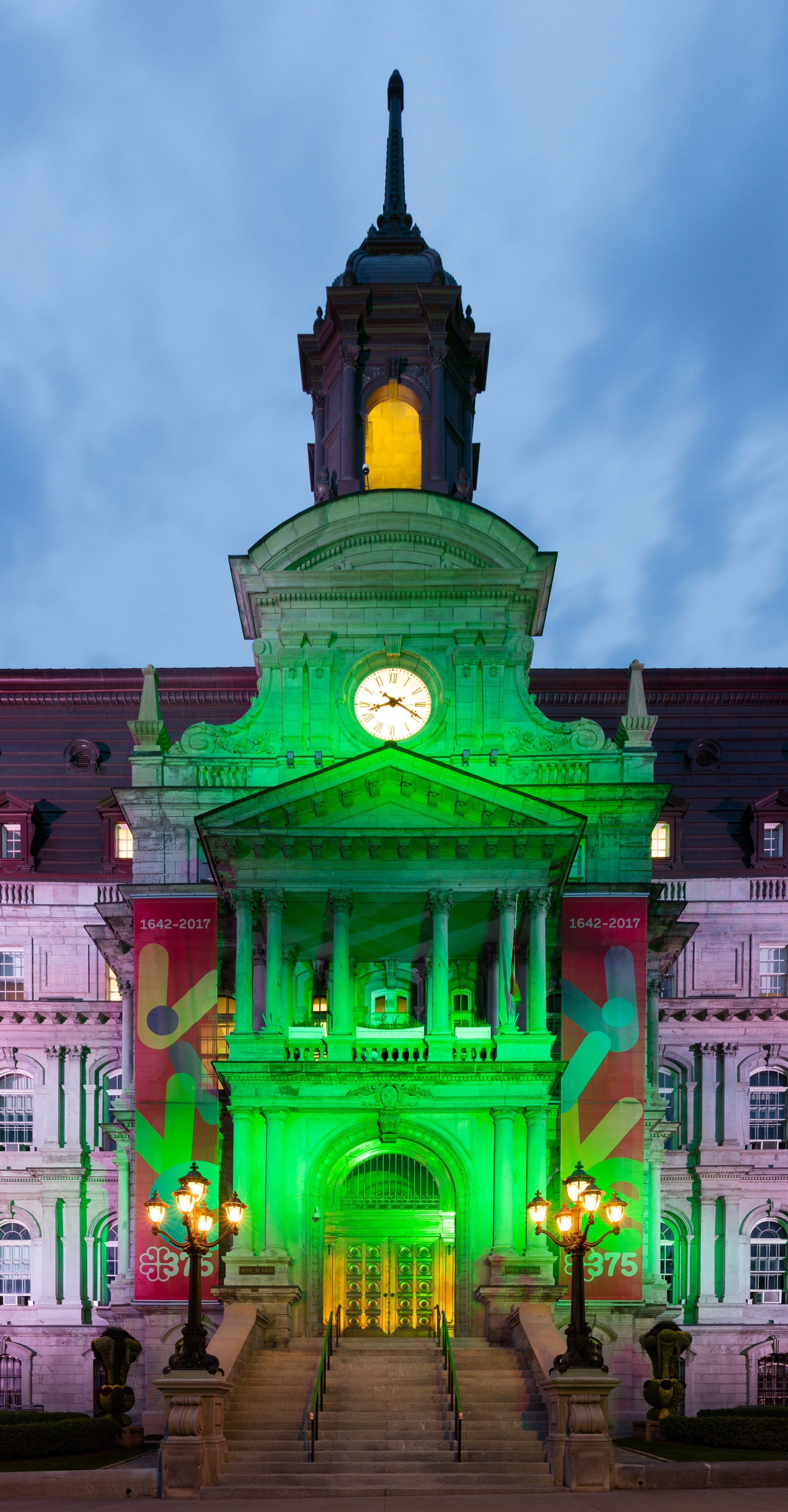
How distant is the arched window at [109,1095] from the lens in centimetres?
4988

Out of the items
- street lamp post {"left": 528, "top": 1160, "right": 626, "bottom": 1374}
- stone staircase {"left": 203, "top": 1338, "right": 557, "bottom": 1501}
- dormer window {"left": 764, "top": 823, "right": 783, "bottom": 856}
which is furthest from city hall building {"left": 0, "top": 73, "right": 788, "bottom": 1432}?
street lamp post {"left": 528, "top": 1160, "right": 626, "bottom": 1374}

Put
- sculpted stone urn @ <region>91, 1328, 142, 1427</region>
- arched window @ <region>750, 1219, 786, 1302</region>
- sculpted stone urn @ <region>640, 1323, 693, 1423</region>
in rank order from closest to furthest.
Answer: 1. sculpted stone urn @ <region>91, 1328, 142, 1427</region>
2. sculpted stone urn @ <region>640, 1323, 693, 1423</region>
3. arched window @ <region>750, 1219, 786, 1302</region>

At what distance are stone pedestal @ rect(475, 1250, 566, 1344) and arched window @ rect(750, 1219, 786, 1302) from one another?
15786 mm

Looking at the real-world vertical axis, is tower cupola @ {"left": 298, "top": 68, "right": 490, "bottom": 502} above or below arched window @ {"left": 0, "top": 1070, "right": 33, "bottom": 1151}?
above

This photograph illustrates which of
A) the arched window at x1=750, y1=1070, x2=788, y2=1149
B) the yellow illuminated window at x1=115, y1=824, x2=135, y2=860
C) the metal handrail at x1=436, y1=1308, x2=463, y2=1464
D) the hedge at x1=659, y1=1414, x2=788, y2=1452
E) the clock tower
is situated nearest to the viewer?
the metal handrail at x1=436, y1=1308, x2=463, y2=1464

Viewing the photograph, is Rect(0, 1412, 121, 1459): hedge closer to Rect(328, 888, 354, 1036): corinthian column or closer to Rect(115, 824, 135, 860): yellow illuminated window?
Rect(328, 888, 354, 1036): corinthian column

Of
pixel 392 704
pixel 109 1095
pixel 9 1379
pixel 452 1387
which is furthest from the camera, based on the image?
pixel 109 1095

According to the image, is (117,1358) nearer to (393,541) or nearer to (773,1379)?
(393,541)

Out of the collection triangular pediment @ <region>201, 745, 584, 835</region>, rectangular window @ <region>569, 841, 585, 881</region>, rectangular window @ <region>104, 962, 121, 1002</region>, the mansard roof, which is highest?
the mansard roof

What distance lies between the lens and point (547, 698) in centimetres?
5588

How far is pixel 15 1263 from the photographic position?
163 feet

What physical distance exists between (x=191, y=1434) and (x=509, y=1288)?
10860mm

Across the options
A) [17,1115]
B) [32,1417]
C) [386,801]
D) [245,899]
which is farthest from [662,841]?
[32,1417]

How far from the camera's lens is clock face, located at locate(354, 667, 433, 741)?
139 feet
